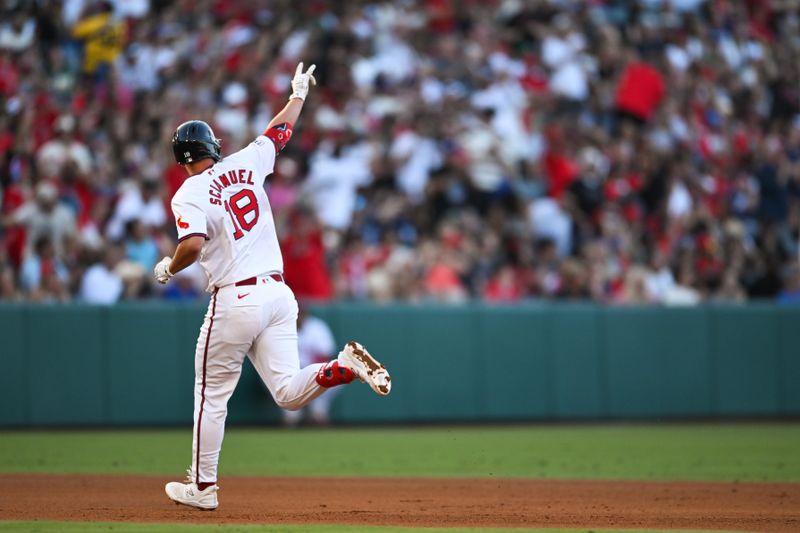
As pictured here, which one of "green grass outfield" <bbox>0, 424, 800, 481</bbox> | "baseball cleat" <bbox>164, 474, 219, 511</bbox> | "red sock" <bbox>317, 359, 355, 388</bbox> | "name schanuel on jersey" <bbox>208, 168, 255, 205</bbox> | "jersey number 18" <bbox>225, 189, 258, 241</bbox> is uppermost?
"name schanuel on jersey" <bbox>208, 168, 255, 205</bbox>

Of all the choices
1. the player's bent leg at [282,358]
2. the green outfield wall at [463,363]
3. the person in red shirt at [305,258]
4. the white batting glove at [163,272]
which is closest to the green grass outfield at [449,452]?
the green outfield wall at [463,363]

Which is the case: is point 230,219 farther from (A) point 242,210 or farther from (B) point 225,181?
(B) point 225,181

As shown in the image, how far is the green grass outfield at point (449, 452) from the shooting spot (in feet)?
33.1

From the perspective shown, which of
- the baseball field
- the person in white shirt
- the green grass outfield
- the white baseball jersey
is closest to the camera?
the baseball field

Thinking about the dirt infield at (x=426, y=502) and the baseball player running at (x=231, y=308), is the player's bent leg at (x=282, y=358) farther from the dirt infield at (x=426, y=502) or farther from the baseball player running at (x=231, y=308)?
the dirt infield at (x=426, y=502)

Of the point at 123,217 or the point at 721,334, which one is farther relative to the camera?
the point at 721,334

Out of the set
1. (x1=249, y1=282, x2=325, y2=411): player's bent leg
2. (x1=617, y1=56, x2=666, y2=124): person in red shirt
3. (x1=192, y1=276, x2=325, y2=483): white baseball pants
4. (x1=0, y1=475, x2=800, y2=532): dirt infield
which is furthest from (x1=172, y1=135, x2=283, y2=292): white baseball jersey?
(x1=617, y1=56, x2=666, y2=124): person in red shirt

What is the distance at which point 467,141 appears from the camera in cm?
1739

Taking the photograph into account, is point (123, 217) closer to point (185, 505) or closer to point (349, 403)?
point (349, 403)

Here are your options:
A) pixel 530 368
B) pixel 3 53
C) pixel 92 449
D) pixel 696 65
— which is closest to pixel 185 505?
pixel 92 449

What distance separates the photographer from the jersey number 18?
285 inches

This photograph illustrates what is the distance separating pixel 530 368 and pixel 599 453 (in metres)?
3.94

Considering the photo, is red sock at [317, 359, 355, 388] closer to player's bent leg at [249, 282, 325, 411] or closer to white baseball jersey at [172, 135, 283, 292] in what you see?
player's bent leg at [249, 282, 325, 411]

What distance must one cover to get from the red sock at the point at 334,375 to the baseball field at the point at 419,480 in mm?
770
